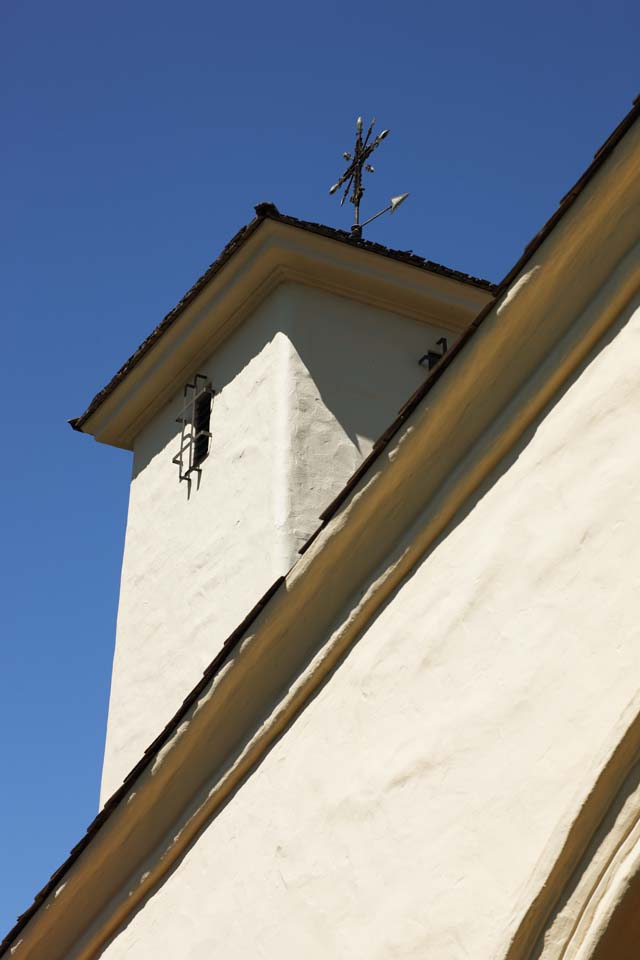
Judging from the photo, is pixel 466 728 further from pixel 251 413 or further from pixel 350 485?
pixel 251 413

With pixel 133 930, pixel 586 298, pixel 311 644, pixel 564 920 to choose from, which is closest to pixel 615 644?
pixel 564 920

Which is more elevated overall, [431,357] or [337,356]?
[337,356]

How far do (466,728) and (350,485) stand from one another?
115 cm

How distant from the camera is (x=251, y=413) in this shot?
10.6 meters

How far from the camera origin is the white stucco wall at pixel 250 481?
9.91 m

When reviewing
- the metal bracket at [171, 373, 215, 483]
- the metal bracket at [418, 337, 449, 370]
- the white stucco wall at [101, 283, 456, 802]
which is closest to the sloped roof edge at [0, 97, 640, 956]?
the white stucco wall at [101, 283, 456, 802]

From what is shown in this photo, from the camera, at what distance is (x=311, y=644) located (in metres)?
5.27

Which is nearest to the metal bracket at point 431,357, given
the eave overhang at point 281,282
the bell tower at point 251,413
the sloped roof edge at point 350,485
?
the bell tower at point 251,413

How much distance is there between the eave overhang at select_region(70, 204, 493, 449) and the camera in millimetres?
10609

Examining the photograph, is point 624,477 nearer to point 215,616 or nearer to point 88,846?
point 88,846

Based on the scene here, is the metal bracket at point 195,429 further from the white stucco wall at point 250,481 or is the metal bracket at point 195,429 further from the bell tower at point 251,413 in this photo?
the white stucco wall at point 250,481

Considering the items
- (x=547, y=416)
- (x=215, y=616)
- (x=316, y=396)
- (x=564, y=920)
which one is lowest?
(x=564, y=920)

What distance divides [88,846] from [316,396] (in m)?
5.07

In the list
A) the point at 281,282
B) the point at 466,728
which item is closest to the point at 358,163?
the point at 281,282
